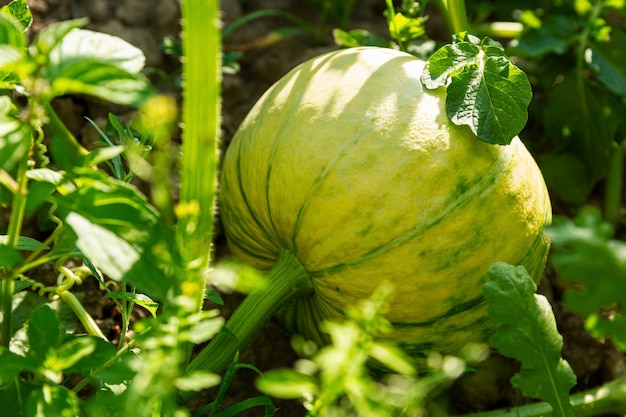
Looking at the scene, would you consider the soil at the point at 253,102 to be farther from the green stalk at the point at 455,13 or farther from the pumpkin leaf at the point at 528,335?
the green stalk at the point at 455,13

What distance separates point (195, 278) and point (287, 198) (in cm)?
61

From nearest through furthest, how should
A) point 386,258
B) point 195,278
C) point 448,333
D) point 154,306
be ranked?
1. point 195,278
2. point 154,306
3. point 386,258
4. point 448,333

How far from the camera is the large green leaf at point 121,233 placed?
1029 mm

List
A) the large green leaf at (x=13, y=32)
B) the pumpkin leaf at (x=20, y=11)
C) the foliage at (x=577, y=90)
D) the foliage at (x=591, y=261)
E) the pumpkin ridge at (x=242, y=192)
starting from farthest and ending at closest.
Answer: the foliage at (x=577, y=90), the pumpkin ridge at (x=242, y=192), the pumpkin leaf at (x=20, y=11), the large green leaf at (x=13, y=32), the foliage at (x=591, y=261)

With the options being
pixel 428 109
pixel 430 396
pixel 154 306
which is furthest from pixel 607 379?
pixel 154 306

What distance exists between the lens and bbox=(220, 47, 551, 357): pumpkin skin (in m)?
1.65

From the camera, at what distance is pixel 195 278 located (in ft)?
3.76

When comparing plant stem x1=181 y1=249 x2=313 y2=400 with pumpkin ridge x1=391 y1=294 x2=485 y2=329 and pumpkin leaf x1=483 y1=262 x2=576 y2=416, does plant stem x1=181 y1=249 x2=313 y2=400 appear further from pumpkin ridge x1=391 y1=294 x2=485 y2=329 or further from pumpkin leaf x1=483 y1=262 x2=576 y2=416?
pumpkin leaf x1=483 y1=262 x2=576 y2=416

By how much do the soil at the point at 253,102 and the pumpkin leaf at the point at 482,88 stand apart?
26.3 inches

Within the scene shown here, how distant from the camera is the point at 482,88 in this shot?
1.71 meters

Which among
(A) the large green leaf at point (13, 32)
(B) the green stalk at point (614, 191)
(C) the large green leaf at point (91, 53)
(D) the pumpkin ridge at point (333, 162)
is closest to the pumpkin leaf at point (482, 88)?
(D) the pumpkin ridge at point (333, 162)

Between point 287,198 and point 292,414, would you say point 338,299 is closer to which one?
point 287,198

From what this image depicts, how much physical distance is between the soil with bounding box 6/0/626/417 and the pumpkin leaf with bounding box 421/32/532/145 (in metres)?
0.67

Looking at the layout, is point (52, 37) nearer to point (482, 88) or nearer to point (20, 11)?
point (20, 11)
